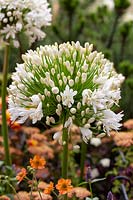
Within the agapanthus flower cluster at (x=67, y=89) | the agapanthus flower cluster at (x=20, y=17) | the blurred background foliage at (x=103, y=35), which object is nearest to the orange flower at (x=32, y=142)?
the blurred background foliage at (x=103, y=35)

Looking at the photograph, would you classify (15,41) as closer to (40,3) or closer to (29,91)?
(40,3)

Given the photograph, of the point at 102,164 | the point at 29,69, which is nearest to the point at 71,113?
the point at 29,69

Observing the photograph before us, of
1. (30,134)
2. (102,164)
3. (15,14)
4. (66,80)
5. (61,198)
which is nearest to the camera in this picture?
(66,80)

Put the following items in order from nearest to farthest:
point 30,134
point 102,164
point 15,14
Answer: point 15,14 → point 102,164 → point 30,134

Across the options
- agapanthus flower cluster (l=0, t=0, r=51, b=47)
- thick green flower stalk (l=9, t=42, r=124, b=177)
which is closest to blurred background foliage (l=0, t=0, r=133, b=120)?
agapanthus flower cluster (l=0, t=0, r=51, b=47)

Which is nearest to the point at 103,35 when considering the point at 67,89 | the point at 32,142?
the point at 32,142

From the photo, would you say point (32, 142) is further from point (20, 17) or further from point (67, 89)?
point (67, 89)

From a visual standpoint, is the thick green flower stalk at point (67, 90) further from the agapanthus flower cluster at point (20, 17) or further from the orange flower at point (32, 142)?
the orange flower at point (32, 142)
